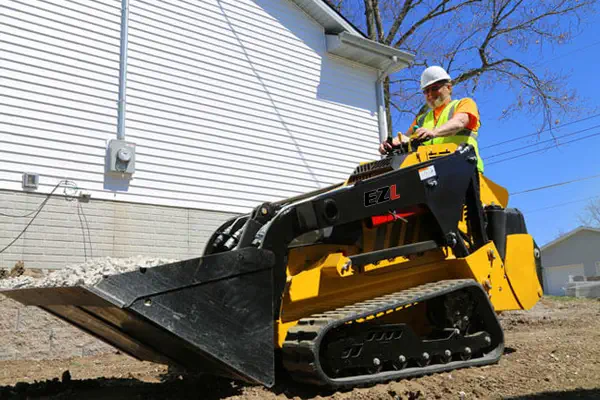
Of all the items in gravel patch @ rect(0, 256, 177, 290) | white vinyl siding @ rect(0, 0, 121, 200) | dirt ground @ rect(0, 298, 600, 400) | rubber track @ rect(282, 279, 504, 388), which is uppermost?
white vinyl siding @ rect(0, 0, 121, 200)

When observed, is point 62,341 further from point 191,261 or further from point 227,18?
point 227,18

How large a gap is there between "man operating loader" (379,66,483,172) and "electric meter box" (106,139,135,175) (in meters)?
5.21

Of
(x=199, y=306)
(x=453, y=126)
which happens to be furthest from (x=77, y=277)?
(x=453, y=126)

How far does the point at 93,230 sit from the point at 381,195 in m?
6.02

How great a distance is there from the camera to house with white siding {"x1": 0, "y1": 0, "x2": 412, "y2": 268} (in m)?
8.32

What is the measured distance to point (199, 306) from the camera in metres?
3.15

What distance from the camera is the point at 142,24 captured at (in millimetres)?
10016

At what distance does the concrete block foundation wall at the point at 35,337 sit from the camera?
677 centimetres

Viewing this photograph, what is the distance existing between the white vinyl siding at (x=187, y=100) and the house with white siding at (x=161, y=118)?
0.02 m

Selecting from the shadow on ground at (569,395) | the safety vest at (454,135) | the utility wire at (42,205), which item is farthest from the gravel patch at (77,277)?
the safety vest at (454,135)

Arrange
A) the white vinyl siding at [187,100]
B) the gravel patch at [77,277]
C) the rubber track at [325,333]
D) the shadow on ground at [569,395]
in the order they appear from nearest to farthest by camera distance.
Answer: the rubber track at [325,333] < the gravel patch at [77,277] < the shadow on ground at [569,395] < the white vinyl siding at [187,100]

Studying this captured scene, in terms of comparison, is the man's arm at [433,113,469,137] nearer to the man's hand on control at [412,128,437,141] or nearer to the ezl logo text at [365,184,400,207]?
the man's hand on control at [412,128,437,141]

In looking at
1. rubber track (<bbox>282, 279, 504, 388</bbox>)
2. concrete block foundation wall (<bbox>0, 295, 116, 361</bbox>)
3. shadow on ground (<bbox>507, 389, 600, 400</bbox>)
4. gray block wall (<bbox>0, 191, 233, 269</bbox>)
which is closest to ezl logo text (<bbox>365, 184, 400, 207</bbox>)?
rubber track (<bbox>282, 279, 504, 388</bbox>)

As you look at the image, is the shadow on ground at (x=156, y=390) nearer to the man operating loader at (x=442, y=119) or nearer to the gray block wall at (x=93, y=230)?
the man operating loader at (x=442, y=119)
